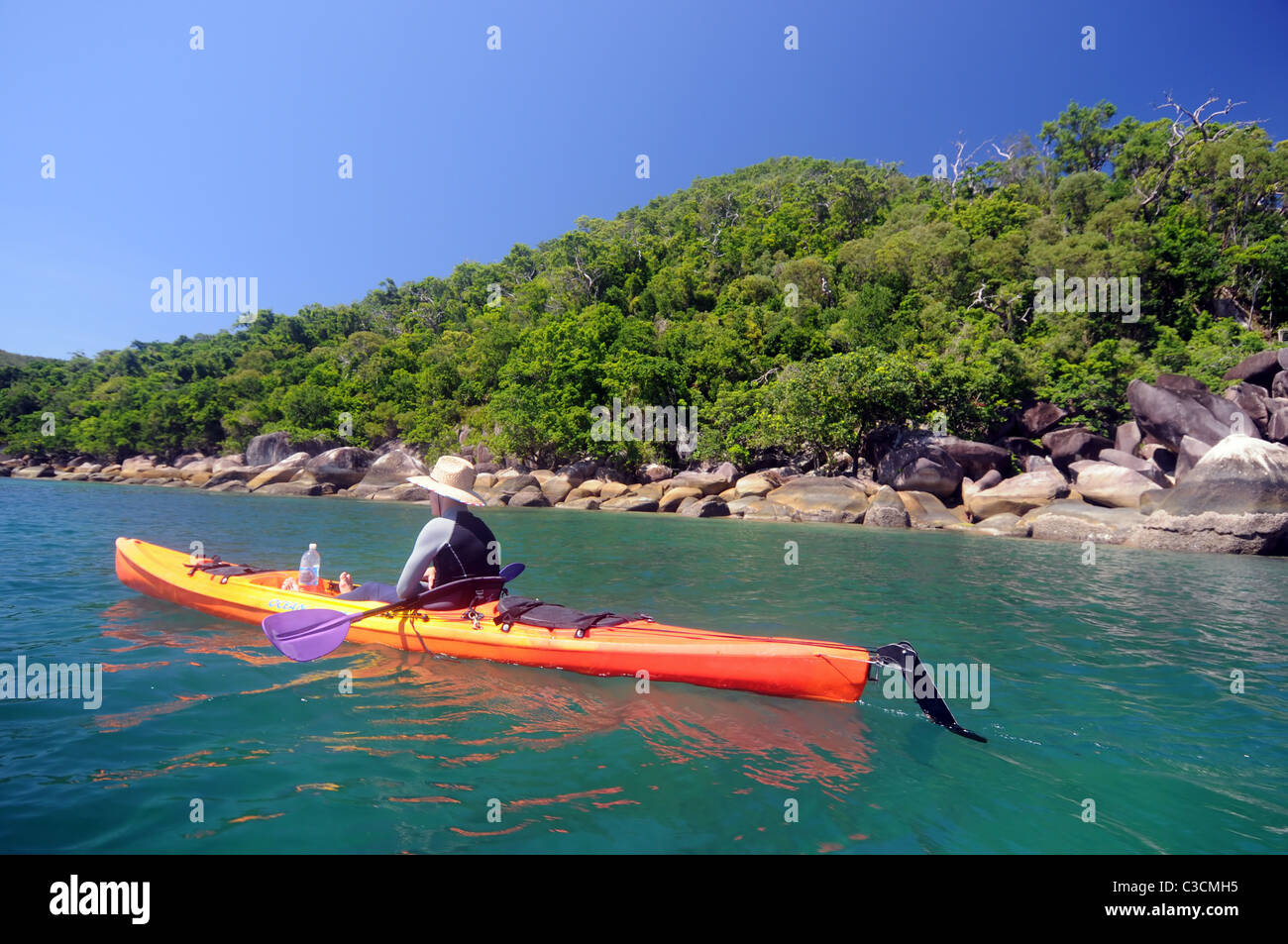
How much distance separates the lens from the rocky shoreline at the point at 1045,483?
1585cm

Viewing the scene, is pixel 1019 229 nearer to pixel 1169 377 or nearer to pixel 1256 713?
pixel 1169 377

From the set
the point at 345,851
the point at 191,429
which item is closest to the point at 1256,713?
the point at 345,851

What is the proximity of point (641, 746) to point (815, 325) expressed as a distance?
3502cm

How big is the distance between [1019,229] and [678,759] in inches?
1663

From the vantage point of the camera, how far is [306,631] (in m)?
5.30

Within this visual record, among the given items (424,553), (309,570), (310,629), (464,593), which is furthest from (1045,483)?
(310,629)

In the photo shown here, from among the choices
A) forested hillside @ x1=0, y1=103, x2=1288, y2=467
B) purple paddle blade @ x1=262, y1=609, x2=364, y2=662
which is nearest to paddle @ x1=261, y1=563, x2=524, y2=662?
purple paddle blade @ x1=262, y1=609, x2=364, y2=662

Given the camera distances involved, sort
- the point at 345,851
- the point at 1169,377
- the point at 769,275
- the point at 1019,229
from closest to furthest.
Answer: the point at 345,851 → the point at 1169,377 → the point at 1019,229 → the point at 769,275

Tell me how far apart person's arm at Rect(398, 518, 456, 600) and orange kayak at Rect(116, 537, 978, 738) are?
0.87 feet

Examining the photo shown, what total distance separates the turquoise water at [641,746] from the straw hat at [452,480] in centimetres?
155

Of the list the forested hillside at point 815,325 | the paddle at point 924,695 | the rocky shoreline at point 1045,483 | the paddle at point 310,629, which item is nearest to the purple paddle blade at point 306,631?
the paddle at point 310,629

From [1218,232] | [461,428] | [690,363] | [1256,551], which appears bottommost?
[1256,551]

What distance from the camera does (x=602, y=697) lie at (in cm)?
490

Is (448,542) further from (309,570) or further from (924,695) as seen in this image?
(924,695)
